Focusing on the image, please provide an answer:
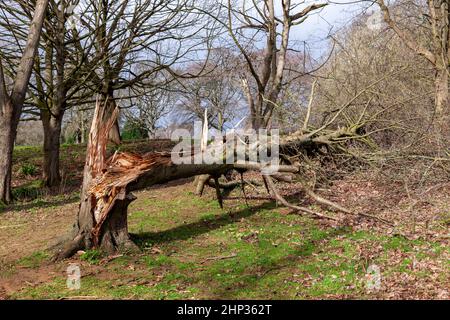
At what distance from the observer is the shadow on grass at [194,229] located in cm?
636

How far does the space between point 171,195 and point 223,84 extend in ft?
47.8

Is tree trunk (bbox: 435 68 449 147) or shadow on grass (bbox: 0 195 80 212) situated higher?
tree trunk (bbox: 435 68 449 147)

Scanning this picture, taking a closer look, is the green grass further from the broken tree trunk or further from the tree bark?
the tree bark

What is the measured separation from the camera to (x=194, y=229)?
6996mm

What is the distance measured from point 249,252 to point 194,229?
1.44m

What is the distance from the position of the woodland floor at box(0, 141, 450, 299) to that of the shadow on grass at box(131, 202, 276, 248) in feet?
0.05

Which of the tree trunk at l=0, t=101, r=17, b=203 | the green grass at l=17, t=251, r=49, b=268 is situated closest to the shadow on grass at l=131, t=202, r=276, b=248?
the green grass at l=17, t=251, r=49, b=268

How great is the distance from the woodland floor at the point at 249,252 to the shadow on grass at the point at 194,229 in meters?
0.02

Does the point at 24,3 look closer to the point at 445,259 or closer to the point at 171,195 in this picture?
the point at 171,195

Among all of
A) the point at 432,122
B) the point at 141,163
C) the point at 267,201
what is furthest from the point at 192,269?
the point at 432,122

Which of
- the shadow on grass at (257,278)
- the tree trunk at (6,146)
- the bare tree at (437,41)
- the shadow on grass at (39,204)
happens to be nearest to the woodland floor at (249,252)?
the shadow on grass at (257,278)

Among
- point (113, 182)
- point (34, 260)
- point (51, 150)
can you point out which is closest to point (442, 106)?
point (113, 182)

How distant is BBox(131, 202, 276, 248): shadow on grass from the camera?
250 inches

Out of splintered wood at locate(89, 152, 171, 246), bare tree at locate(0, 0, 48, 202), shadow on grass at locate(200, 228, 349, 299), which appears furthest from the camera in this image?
bare tree at locate(0, 0, 48, 202)
